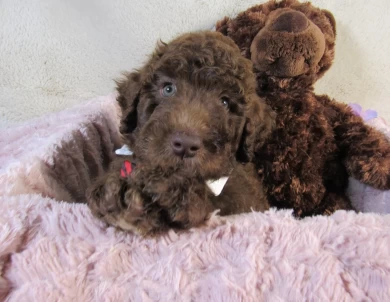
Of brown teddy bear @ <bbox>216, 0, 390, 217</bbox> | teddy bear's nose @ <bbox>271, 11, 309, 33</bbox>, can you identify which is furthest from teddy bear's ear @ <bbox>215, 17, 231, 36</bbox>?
teddy bear's nose @ <bbox>271, 11, 309, 33</bbox>

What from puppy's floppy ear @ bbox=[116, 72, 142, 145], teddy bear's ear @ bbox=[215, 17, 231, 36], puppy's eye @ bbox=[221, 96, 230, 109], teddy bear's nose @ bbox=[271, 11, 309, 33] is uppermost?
teddy bear's nose @ bbox=[271, 11, 309, 33]

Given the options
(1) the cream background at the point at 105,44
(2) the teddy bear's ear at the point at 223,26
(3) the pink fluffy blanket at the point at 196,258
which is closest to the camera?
(3) the pink fluffy blanket at the point at 196,258

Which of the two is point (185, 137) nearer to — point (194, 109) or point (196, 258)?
point (194, 109)

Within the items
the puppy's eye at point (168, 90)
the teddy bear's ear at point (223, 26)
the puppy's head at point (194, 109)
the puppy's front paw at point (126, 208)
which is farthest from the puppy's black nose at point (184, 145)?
the teddy bear's ear at point (223, 26)

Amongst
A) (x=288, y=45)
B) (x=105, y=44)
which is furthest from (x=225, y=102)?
(x=105, y=44)

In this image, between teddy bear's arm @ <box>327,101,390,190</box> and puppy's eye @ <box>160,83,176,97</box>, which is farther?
teddy bear's arm @ <box>327,101,390,190</box>

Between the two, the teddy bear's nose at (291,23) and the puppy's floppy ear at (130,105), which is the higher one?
the teddy bear's nose at (291,23)

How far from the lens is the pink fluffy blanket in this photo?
38.9 inches

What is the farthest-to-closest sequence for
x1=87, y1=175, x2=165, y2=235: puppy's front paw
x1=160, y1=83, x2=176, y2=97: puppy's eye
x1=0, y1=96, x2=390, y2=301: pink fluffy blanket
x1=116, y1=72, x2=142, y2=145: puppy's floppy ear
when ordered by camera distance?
x1=116, y1=72, x2=142, y2=145: puppy's floppy ear, x1=160, y1=83, x2=176, y2=97: puppy's eye, x1=87, y1=175, x2=165, y2=235: puppy's front paw, x1=0, y1=96, x2=390, y2=301: pink fluffy blanket

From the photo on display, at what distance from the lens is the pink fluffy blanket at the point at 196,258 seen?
989mm

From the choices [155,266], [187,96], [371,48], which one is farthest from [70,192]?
[371,48]

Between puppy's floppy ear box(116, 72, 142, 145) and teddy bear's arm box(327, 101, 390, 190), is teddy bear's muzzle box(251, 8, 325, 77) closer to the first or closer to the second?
teddy bear's arm box(327, 101, 390, 190)

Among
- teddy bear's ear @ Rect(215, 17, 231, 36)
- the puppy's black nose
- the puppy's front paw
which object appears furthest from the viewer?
teddy bear's ear @ Rect(215, 17, 231, 36)

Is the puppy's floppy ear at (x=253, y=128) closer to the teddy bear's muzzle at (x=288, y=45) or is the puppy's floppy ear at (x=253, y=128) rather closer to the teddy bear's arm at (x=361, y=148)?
the teddy bear's muzzle at (x=288, y=45)
